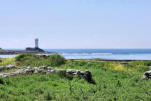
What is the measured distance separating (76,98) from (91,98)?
589 millimetres

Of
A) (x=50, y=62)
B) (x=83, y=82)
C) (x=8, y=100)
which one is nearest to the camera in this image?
(x=8, y=100)

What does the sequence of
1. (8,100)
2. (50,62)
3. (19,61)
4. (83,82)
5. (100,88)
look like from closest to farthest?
(8,100)
(100,88)
(83,82)
(50,62)
(19,61)

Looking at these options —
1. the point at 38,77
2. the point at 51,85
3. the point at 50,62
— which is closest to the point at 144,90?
the point at 51,85

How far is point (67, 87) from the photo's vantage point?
12.1m

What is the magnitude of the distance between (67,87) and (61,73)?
3288 mm

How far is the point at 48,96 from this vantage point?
975cm

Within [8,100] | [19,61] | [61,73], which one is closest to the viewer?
[8,100]

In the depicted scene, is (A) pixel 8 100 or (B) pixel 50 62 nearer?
(A) pixel 8 100

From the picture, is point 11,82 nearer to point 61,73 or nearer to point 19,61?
point 61,73

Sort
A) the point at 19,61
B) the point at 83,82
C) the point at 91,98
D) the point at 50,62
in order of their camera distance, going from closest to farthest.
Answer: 1. the point at 91,98
2. the point at 83,82
3. the point at 50,62
4. the point at 19,61

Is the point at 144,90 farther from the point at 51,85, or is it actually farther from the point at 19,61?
the point at 19,61

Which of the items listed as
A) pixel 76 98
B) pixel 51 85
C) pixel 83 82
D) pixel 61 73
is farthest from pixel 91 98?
pixel 61 73

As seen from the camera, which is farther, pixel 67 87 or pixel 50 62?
pixel 50 62

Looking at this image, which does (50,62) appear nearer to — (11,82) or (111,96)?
(11,82)
